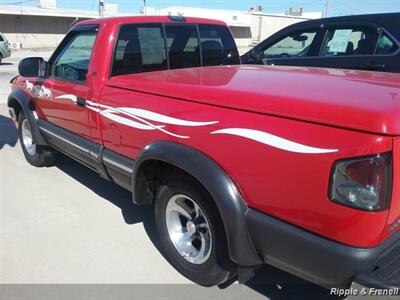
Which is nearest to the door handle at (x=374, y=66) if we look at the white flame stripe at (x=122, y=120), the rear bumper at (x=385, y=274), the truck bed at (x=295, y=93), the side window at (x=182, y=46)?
the side window at (x=182, y=46)

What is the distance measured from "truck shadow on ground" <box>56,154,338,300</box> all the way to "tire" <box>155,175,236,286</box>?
0.34 metres

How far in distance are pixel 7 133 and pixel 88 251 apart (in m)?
4.79

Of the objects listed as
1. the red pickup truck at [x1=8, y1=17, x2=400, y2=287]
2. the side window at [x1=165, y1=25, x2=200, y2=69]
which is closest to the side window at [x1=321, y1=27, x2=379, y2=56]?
the side window at [x1=165, y1=25, x2=200, y2=69]

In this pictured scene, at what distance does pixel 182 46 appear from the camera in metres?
4.28

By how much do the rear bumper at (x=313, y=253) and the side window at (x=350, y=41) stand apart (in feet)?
15.9

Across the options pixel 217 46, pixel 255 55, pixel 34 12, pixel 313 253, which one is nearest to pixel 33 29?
pixel 34 12

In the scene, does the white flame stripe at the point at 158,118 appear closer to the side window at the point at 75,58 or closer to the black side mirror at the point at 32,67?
the side window at the point at 75,58

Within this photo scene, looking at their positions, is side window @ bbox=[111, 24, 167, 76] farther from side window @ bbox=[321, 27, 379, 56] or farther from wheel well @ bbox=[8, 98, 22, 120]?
side window @ bbox=[321, 27, 379, 56]

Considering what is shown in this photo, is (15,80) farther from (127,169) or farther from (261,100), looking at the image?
(261,100)

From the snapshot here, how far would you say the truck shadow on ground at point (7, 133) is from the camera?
6.76 meters

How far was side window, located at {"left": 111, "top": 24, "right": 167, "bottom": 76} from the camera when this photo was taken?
3.73 m

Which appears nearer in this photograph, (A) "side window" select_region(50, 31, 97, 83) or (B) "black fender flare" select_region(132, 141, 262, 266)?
(B) "black fender flare" select_region(132, 141, 262, 266)

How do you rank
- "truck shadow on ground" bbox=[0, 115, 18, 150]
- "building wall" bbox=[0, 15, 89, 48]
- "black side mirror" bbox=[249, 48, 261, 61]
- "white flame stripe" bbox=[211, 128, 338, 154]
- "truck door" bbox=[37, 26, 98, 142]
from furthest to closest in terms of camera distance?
"building wall" bbox=[0, 15, 89, 48] < "black side mirror" bbox=[249, 48, 261, 61] < "truck shadow on ground" bbox=[0, 115, 18, 150] < "truck door" bbox=[37, 26, 98, 142] < "white flame stripe" bbox=[211, 128, 338, 154]

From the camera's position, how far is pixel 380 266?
2.02 meters
